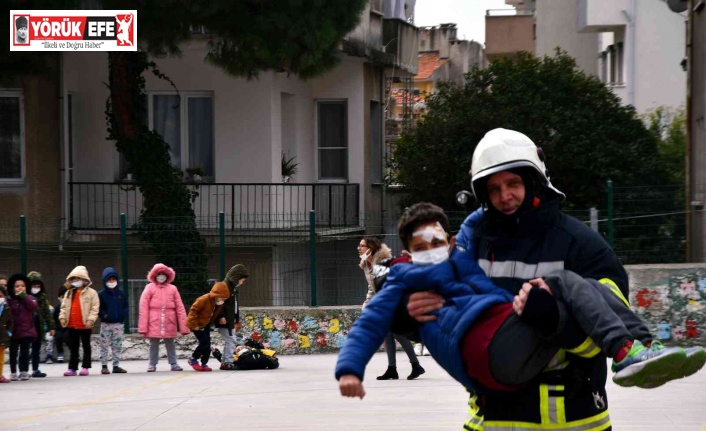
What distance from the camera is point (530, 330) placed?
13.2 ft

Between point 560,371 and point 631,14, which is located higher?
point 631,14

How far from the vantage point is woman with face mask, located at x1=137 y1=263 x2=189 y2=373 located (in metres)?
17.5

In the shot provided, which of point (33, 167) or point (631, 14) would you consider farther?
point (631, 14)

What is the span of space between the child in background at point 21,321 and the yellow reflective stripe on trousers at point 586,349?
13.3 m

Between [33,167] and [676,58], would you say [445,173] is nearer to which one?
[33,167]

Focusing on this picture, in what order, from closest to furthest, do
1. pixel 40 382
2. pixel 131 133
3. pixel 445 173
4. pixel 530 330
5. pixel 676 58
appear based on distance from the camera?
pixel 530 330 → pixel 40 382 → pixel 131 133 → pixel 445 173 → pixel 676 58

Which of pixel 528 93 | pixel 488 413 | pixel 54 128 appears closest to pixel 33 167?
pixel 54 128

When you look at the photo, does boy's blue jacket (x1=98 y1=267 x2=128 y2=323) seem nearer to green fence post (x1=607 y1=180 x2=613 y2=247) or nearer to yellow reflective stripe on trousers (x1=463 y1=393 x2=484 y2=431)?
green fence post (x1=607 y1=180 x2=613 y2=247)

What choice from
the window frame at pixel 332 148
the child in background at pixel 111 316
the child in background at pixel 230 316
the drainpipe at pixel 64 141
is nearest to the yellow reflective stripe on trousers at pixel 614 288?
the child in background at pixel 230 316

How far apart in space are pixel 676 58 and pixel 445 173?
10.6m

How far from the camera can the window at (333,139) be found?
28.2 m

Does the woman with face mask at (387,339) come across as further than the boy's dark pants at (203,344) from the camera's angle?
No

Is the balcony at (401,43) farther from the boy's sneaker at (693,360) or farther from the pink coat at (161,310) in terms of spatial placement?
the boy's sneaker at (693,360)

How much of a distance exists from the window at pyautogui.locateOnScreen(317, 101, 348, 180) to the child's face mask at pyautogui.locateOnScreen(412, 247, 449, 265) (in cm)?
2396
